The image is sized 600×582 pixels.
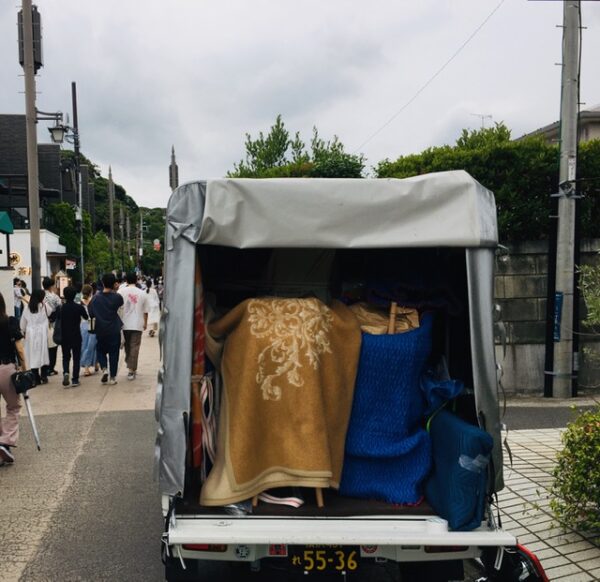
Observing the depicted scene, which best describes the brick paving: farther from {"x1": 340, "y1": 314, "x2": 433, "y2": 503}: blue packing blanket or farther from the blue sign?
the blue sign

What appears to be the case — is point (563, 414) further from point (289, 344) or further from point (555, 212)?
point (289, 344)

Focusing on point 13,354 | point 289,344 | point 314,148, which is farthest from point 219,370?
point 314,148

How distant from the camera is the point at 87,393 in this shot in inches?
404

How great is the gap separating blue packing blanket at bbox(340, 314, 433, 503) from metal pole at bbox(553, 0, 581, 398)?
6.32 meters

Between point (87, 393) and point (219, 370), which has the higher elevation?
point (219, 370)

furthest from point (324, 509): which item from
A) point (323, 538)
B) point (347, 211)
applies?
point (347, 211)

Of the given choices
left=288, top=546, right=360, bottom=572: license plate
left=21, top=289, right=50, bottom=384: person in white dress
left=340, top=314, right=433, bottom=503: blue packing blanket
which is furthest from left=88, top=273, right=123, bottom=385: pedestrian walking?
left=288, top=546, right=360, bottom=572: license plate

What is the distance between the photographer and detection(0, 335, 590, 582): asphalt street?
4.36m

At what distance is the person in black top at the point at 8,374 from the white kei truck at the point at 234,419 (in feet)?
11.8

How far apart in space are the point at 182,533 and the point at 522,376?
25.8 ft

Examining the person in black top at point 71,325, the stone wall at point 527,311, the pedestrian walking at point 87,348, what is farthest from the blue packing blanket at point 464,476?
the pedestrian walking at point 87,348

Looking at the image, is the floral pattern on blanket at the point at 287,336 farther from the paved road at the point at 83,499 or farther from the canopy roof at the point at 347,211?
the paved road at the point at 83,499

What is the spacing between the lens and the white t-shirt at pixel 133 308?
36.4ft

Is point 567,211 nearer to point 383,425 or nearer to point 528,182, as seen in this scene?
point 528,182
